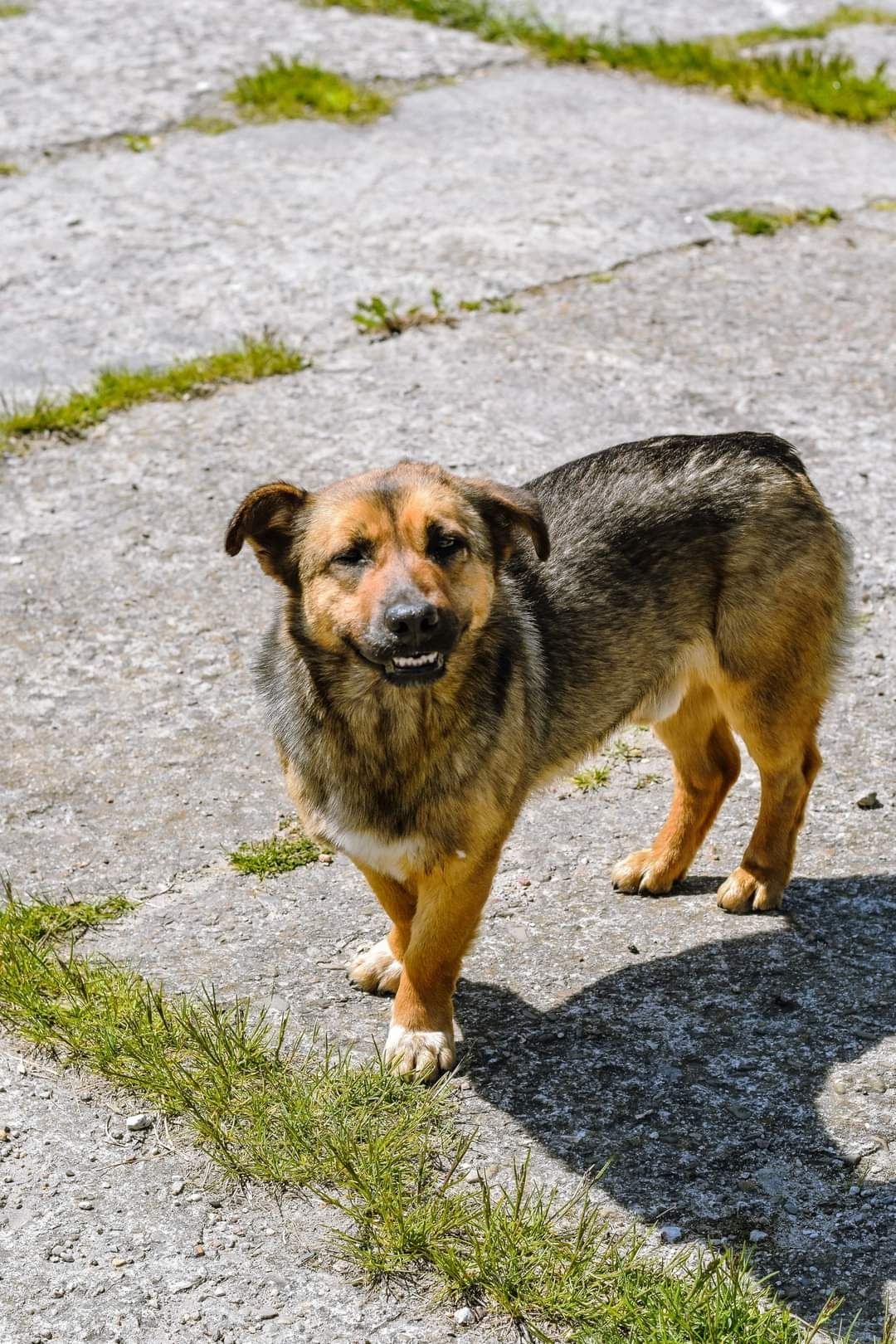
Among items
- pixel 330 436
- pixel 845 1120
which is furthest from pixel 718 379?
pixel 845 1120

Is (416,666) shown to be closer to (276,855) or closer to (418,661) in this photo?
(418,661)

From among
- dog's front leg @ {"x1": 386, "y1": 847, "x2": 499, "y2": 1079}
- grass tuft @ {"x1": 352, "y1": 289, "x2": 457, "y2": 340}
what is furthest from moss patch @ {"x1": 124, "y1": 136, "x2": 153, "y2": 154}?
dog's front leg @ {"x1": 386, "y1": 847, "x2": 499, "y2": 1079}

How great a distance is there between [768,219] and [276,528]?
5.54 metres

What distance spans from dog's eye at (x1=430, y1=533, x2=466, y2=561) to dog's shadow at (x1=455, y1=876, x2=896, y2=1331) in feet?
4.36

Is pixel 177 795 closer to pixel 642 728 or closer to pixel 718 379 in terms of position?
pixel 642 728

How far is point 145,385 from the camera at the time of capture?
7285mm

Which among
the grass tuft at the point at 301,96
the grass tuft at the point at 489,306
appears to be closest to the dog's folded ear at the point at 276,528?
the grass tuft at the point at 489,306

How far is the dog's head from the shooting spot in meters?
3.85

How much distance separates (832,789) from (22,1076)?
9.24ft

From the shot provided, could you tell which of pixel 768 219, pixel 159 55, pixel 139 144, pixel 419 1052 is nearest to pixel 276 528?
pixel 419 1052

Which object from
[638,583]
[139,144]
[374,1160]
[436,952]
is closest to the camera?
[374,1160]

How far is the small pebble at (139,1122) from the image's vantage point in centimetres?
397

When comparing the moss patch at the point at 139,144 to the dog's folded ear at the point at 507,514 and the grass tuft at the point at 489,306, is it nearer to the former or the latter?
the grass tuft at the point at 489,306

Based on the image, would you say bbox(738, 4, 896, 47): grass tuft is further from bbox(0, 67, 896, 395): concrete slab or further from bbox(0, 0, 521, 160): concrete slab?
bbox(0, 0, 521, 160): concrete slab
